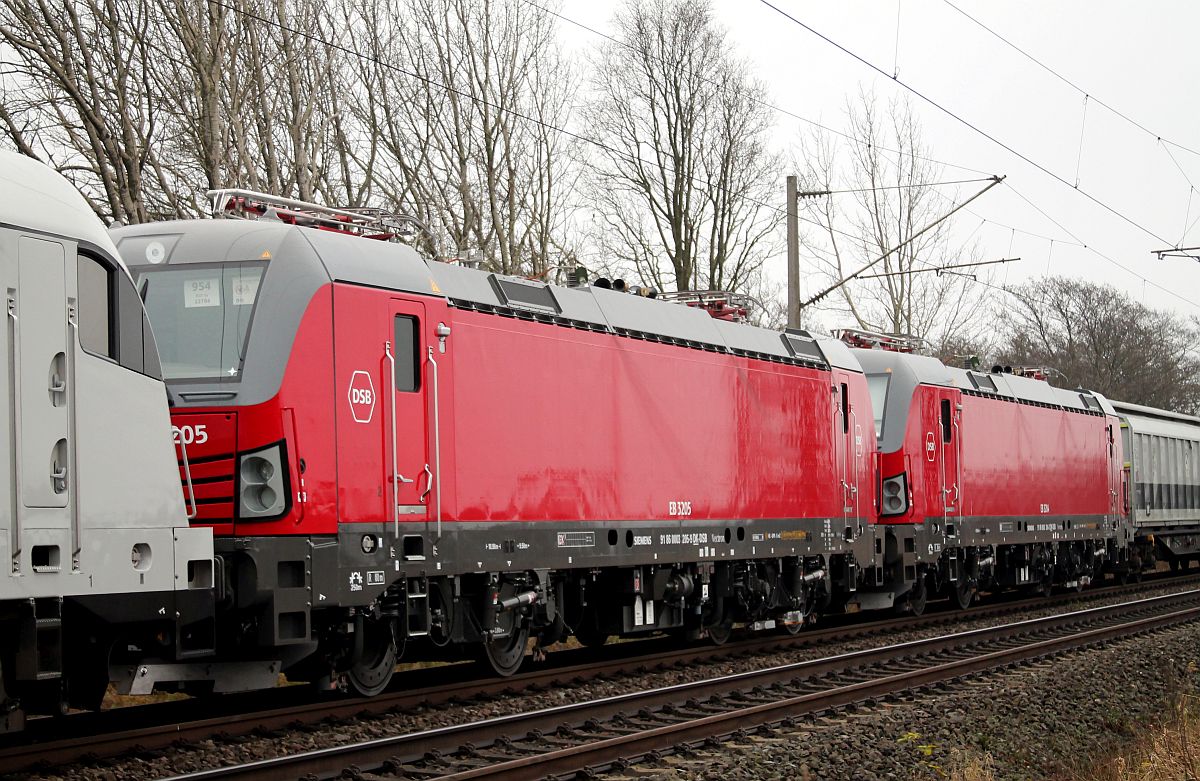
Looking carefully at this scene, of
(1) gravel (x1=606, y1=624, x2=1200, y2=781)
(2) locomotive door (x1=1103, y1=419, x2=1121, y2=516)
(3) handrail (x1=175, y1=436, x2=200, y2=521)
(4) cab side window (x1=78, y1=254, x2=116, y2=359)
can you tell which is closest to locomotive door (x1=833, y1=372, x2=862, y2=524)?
(1) gravel (x1=606, y1=624, x2=1200, y2=781)

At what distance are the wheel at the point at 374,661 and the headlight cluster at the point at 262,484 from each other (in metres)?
1.85

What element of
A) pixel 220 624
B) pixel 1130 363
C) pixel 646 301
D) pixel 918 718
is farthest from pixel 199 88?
pixel 1130 363

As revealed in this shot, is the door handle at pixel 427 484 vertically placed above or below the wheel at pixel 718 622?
above

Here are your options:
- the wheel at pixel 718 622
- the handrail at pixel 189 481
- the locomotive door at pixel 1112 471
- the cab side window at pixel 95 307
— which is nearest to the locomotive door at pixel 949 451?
the wheel at pixel 718 622

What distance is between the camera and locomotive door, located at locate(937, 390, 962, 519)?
930 inches

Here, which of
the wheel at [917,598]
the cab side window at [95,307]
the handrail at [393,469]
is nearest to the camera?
the cab side window at [95,307]

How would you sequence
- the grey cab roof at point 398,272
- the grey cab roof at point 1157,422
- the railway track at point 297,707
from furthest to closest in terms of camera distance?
1. the grey cab roof at point 1157,422
2. the grey cab roof at point 398,272
3. the railway track at point 297,707

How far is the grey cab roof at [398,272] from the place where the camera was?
11320mm

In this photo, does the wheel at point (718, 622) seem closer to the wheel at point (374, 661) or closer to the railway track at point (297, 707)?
the railway track at point (297, 707)

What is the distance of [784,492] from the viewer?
19.1 m

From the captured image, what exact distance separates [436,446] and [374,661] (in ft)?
6.45

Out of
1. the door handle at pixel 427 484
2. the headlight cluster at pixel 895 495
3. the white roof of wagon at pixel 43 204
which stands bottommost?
the headlight cluster at pixel 895 495

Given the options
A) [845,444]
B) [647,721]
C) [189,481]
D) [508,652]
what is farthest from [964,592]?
[189,481]

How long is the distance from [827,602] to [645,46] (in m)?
21.0
